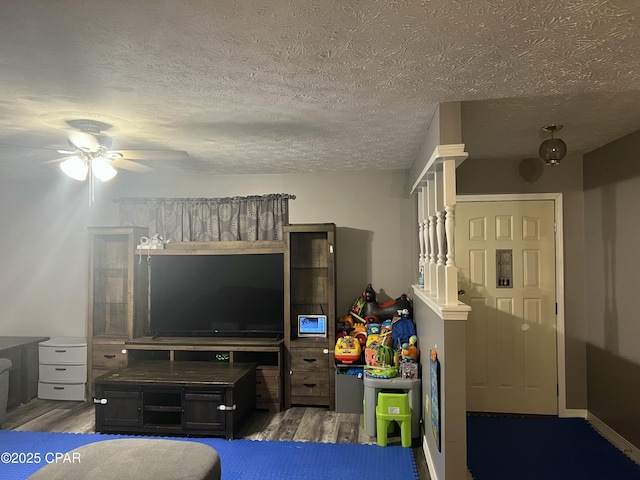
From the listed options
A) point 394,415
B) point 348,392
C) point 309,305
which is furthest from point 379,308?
point 394,415

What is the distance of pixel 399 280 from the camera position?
186 inches

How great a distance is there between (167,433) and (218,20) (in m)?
3.26

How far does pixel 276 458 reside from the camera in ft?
10.7

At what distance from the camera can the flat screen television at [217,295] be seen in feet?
14.7

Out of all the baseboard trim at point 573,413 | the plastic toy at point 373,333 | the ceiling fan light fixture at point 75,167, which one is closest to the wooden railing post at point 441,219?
the plastic toy at point 373,333

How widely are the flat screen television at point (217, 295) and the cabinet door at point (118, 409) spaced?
885 millimetres

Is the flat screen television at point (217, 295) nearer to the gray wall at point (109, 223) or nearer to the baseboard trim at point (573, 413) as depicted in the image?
the gray wall at point (109, 223)

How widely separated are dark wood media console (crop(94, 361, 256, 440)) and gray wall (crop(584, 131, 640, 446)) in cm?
302

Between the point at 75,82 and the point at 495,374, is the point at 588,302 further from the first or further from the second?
the point at 75,82

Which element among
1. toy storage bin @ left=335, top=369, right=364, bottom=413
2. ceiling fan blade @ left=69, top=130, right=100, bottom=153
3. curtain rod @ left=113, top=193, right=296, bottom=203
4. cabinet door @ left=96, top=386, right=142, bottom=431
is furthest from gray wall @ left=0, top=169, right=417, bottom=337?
ceiling fan blade @ left=69, top=130, right=100, bottom=153

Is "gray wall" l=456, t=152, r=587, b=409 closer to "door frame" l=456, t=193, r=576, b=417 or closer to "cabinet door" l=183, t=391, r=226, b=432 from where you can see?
"door frame" l=456, t=193, r=576, b=417

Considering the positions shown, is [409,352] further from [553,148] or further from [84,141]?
[84,141]

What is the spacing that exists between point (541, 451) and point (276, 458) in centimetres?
201

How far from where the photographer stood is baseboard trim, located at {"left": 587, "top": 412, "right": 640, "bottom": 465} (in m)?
3.28
